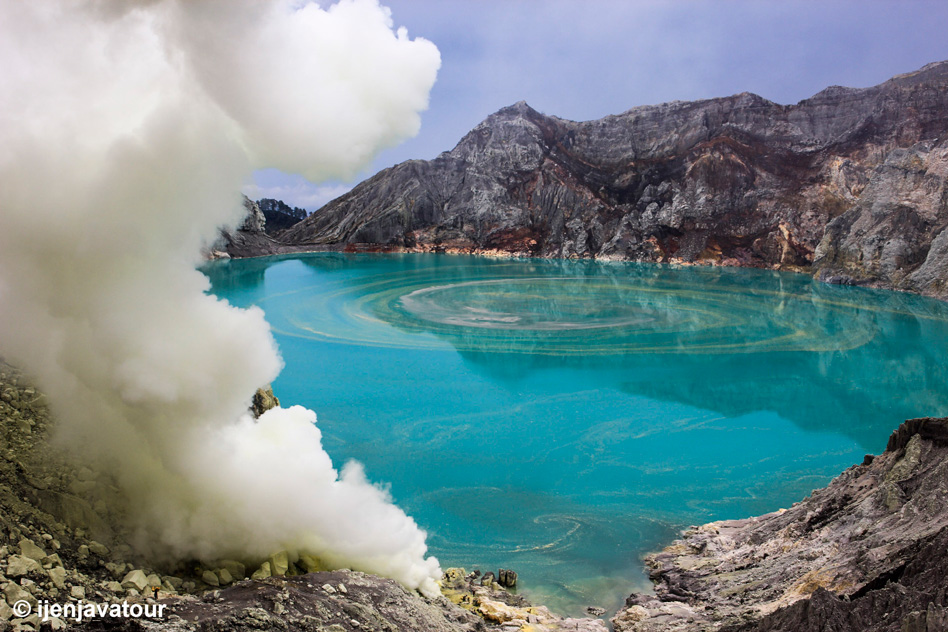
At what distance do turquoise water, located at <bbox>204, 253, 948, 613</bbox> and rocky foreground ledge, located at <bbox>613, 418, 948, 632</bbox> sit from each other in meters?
0.90

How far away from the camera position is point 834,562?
21.2 ft

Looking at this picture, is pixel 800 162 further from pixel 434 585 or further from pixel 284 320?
pixel 434 585

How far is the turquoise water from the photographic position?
33.5 ft

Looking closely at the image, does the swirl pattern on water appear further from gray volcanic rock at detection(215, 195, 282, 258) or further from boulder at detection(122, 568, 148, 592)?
gray volcanic rock at detection(215, 195, 282, 258)

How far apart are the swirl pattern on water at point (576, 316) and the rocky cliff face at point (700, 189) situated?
27.5 feet

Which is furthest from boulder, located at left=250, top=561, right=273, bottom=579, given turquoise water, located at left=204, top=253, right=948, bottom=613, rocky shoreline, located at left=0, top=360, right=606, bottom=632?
turquoise water, located at left=204, top=253, right=948, bottom=613

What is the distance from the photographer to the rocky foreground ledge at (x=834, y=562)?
4875 millimetres

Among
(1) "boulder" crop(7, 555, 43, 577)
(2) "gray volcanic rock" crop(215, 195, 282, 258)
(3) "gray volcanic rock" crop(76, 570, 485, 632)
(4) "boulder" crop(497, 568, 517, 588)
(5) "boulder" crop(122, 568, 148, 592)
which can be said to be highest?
(2) "gray volcanic rock" crop(215, 195, 282, 258)

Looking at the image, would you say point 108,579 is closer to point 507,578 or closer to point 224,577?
point 224,577

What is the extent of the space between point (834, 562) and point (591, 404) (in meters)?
10.0

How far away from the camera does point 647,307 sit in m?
32.7

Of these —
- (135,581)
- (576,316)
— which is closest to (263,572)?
(135,581)

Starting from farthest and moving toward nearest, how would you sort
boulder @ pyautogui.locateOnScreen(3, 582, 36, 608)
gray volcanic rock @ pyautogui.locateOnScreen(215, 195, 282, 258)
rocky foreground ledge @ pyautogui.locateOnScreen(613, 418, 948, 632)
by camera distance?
gray volcanic rock @ pyautogui.locateOnScreen(215, 195, 282, 258) → rocky foreground ledge @ pyautogui.locateOnScreen(613, 418, 948, 632) → boulder @ pyautogui.locateOnScreen(3, 582, 36, 608)

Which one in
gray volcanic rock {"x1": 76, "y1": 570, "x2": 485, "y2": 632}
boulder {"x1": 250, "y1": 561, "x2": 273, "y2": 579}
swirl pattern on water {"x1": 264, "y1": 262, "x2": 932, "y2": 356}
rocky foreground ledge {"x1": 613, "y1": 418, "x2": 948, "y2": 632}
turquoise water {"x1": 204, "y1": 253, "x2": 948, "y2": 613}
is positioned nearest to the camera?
gray volcanic rock {"x1": 76, "y1": 570, "x2": 485, "y2": 632}
